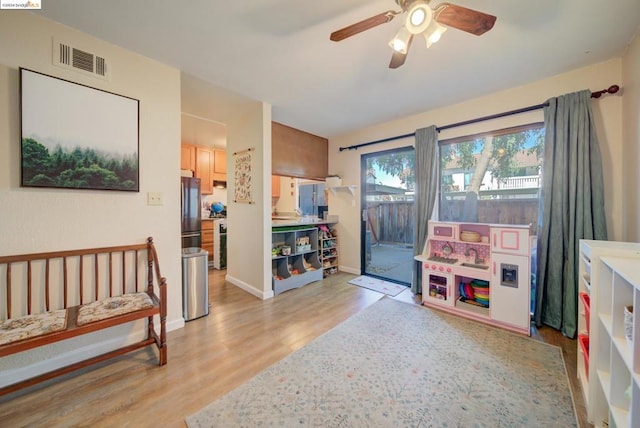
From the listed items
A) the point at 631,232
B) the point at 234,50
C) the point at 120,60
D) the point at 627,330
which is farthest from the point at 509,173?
the point at 120,60

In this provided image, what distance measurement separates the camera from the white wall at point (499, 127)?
209cm

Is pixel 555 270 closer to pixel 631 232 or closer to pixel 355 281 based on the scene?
pixel 631 232

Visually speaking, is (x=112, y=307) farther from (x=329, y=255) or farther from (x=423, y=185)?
(x=423, y=185)

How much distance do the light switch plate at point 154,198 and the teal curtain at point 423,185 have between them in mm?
2965

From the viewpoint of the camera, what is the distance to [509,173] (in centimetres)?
271

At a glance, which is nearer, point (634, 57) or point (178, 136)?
point (634, 57)

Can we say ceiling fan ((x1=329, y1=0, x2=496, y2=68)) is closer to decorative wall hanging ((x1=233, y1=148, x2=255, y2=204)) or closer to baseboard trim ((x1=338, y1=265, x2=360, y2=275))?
decorative wall hanging ((x1=233, y1=148, x2=255, y2=204))

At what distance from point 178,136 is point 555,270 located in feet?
12.6

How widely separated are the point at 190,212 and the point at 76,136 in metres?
2.37

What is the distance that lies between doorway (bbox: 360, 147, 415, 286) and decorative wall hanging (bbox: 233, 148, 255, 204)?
1875 millimetres

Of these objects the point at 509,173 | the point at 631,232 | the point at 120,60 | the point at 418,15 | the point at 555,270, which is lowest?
the point at 555,270

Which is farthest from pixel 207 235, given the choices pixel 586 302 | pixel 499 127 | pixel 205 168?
pixel 586 302

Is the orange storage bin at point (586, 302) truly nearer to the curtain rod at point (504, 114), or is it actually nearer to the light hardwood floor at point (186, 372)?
the light hardwood floor at point (186, 372)

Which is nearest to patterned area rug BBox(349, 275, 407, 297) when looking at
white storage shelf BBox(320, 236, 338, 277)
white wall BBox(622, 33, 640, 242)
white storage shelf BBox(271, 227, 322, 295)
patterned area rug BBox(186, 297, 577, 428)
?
white storage shelf BBox(320, 236, 338, 277)
